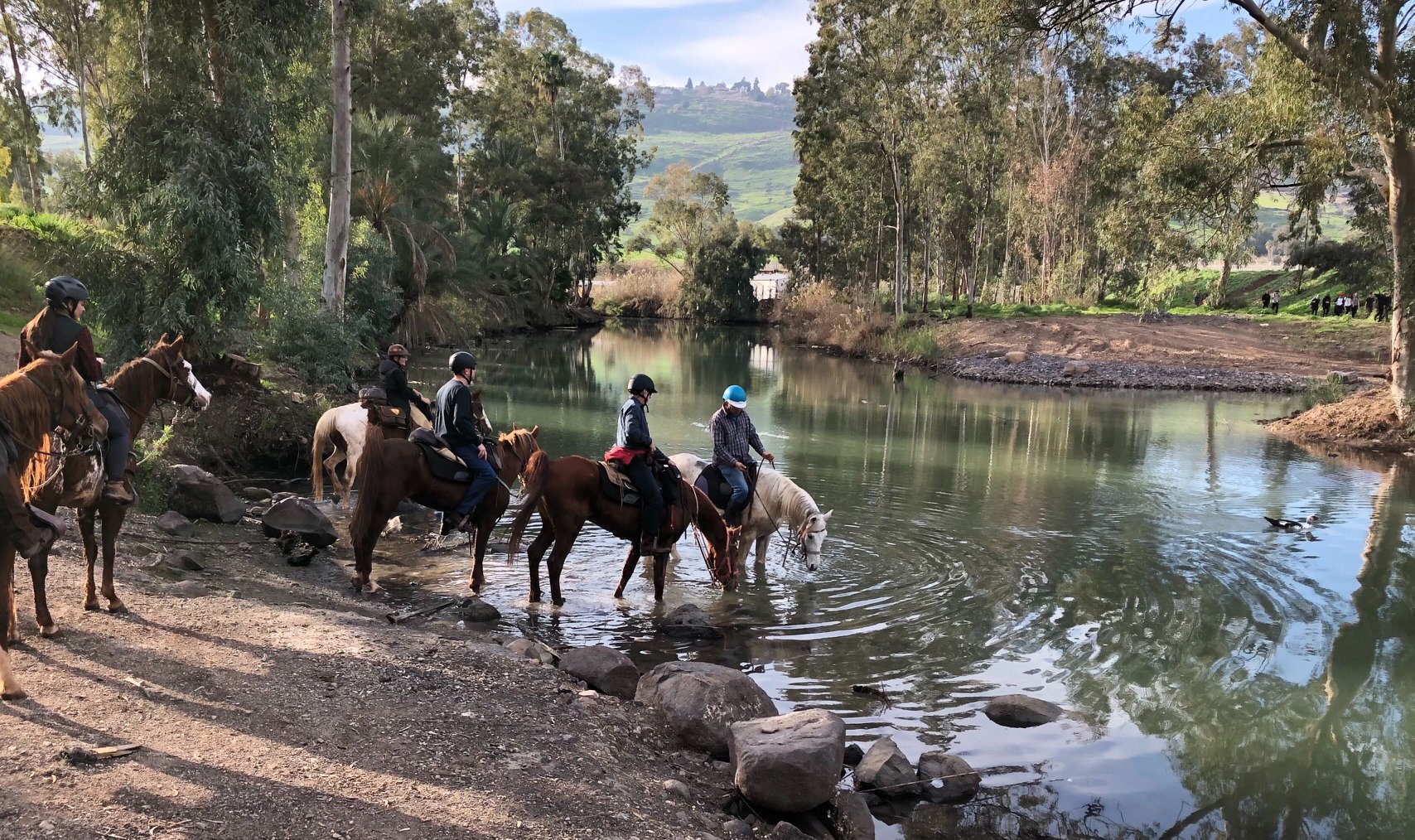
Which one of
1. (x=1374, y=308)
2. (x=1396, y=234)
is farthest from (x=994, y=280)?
(x=1396, y=234)

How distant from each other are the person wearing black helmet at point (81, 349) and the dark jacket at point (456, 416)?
121 inches

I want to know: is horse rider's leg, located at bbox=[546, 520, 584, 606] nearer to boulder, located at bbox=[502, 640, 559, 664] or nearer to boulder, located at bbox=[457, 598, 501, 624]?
boulder, located at bbox=[457, 598, 501, 624]

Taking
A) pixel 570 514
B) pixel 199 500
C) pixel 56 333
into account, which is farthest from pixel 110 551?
pixel 199 500

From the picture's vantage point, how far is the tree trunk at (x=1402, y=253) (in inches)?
781

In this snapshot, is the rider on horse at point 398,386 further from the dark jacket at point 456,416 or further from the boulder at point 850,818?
the boulder at point 850,818

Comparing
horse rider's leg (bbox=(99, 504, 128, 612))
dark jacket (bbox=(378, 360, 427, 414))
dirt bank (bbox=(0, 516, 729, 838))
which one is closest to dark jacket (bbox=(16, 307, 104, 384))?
horse rider's leg (bbox=(99, 504, 128, 612))

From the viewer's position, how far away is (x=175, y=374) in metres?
8.49

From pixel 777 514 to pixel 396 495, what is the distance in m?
4.57

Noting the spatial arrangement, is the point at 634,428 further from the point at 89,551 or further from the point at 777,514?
the point at 89,551

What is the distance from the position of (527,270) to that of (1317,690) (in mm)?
51770

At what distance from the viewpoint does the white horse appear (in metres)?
11.2

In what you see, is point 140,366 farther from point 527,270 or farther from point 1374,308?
point 1374,308

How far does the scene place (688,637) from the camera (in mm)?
9266

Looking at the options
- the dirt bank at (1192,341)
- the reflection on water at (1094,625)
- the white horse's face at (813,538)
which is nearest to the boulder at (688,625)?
the reflection on water at (1094,625)
